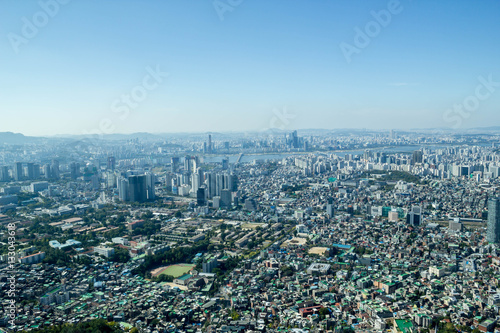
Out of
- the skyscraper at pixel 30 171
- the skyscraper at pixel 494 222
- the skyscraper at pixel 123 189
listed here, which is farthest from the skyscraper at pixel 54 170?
the skyscraper at pixel 494 222

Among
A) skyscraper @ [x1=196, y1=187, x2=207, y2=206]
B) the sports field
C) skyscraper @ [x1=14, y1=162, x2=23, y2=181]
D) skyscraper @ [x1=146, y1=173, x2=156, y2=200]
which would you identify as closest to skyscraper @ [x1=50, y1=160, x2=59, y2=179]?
skyscraper @ [x1=14, y1=162, x2=23, y2=181]

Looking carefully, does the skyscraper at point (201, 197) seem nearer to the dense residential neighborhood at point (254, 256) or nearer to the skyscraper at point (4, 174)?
the dense residential neighborhood at point (254, 256)

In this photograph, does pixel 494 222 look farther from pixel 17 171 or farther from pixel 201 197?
pixel 17 171

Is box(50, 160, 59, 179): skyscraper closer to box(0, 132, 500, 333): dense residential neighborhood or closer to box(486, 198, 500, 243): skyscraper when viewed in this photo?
box(0, 132, 500, 333): dense residential neighborhood

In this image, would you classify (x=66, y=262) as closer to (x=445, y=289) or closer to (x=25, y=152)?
Result: (x=445, y=289)

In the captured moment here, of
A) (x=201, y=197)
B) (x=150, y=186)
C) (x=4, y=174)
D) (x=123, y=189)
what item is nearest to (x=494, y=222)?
(x=201, y=197)

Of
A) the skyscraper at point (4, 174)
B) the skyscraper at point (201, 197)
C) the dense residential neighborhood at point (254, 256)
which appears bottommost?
the dense residential neighborhood at point (254, 256)
